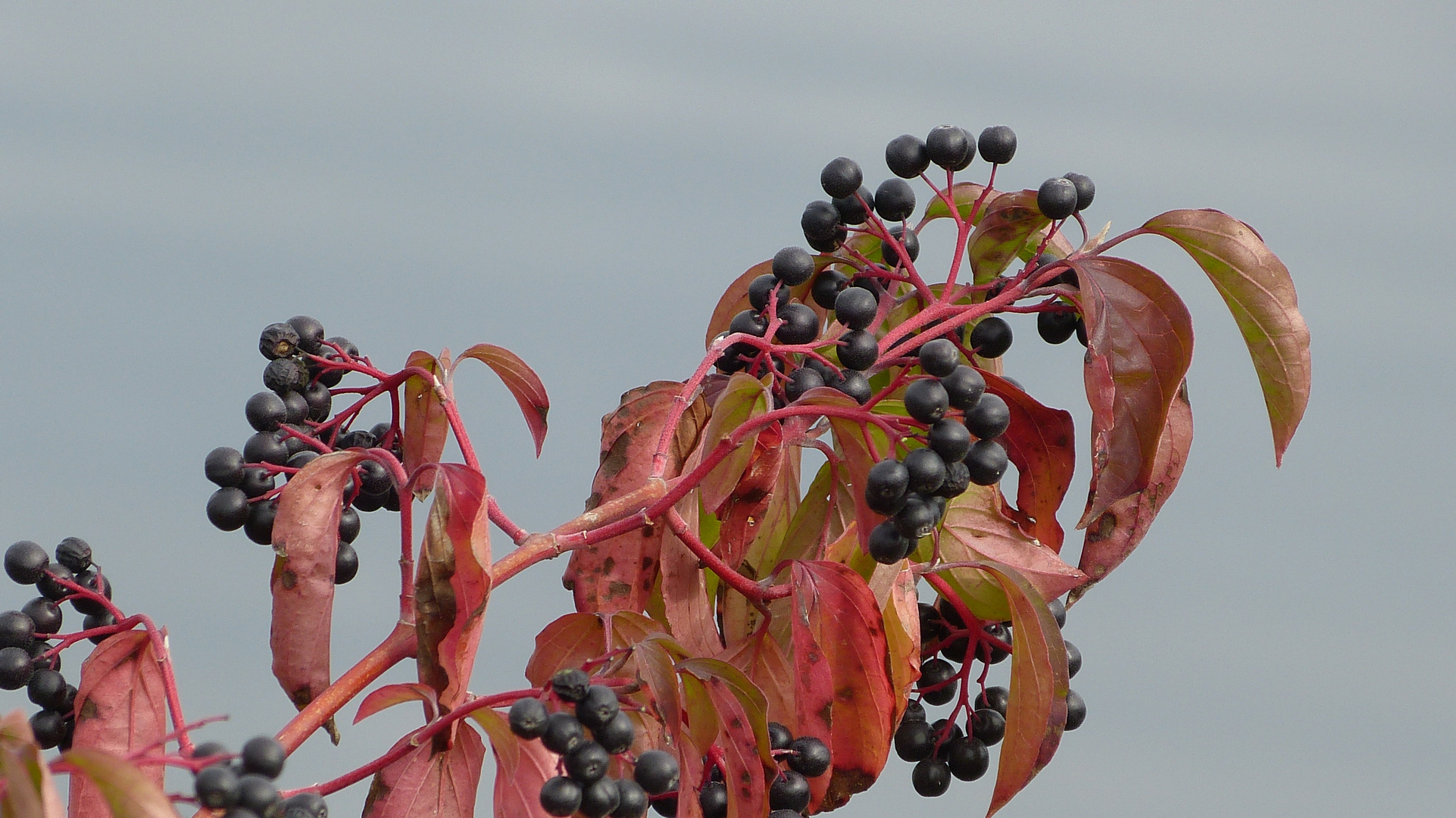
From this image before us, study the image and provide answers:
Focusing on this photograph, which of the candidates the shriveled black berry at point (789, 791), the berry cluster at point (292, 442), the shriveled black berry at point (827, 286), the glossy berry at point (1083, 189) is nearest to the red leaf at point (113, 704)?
the berry cluster at point (292, 442)

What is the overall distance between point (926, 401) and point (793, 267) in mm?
292

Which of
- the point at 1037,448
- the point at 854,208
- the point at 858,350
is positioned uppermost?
the point at 854,208

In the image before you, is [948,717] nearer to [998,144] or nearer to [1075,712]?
[1075,712]

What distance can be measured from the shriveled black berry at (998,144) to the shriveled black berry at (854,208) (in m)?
0.13

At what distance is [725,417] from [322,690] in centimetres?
43

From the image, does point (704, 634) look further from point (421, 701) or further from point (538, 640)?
point (421, 701)

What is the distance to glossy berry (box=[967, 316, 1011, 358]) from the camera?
150cm

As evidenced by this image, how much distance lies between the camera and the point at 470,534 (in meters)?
1.03

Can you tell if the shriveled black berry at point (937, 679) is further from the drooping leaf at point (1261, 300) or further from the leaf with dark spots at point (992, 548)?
the drooping leaf at point (1261, 300)

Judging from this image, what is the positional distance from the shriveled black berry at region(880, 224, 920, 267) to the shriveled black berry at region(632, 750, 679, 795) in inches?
24.8

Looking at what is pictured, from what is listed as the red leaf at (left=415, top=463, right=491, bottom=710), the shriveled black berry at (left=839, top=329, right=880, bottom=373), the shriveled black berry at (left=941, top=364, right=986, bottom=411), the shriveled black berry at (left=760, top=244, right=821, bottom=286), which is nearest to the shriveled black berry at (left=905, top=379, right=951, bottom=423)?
the shriveled black berry at (left=941, top=364, right=986, bottom=411)

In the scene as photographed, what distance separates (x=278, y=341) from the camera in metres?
1.34

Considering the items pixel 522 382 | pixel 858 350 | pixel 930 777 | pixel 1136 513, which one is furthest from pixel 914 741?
pixel 522 382

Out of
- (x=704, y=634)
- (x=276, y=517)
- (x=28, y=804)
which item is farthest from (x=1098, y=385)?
(x=28, y=804)
